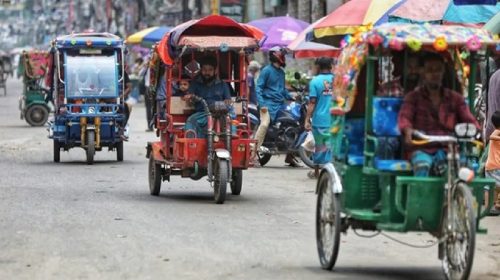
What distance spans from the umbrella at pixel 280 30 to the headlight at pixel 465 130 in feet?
61.1

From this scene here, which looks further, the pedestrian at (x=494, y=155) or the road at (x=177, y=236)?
the pedestrian at (x=494, y=155)

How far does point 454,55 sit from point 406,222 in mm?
1501

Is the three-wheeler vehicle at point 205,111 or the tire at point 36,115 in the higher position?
the three-wheeler vehicle at point 205,111

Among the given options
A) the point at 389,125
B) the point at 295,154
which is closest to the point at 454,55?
the point at 389,125

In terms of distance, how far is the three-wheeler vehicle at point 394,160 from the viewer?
9352 millimetres

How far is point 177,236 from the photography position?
12.6 m

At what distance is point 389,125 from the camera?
33.1ft

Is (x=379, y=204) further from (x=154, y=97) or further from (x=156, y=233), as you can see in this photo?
(x=154, y=97)

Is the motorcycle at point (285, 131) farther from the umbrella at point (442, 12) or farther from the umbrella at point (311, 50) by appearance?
the umbrella at point (442, 12)

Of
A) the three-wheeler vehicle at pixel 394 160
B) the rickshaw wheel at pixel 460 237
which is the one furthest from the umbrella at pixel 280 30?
the rickshaw wheel at pixel 460 237

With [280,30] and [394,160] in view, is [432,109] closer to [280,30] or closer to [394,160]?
[394,160]

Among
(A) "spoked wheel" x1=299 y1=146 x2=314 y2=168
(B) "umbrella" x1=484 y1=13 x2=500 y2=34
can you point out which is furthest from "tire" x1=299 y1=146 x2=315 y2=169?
(B) "umbrella" x1=484 y1=13 x2=500 y2=34

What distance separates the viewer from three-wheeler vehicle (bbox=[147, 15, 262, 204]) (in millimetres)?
16016

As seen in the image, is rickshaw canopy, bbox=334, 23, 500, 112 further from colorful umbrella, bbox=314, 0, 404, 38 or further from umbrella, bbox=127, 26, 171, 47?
umbrella, bbox=127, 26, 171, 47
